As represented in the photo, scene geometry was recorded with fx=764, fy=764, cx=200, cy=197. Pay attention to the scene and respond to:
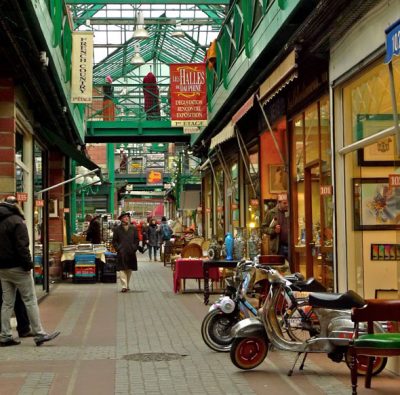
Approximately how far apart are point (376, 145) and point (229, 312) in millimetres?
2624

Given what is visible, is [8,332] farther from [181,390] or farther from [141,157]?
[141,157]

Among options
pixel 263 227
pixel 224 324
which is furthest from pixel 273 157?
pixel 224 324

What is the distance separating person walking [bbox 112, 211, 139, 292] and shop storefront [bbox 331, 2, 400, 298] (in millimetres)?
8101

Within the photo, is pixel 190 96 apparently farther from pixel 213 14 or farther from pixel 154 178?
pixel 154 178

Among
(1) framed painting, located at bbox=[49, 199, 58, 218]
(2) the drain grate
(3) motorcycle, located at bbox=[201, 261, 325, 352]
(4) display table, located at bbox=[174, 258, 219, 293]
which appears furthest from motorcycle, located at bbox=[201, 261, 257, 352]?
(1) framed painting, located at bbox=[49, 199, 58, 218]

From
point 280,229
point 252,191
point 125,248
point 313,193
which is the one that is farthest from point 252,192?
point 313,193

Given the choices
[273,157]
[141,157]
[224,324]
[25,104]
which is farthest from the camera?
[141,157]

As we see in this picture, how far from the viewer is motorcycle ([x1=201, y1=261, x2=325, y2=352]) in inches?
344

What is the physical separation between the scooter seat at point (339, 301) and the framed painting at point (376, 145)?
194cm

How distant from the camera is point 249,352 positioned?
7766 mm

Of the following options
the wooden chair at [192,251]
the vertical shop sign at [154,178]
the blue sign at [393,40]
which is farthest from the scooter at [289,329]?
the vertical shop sign at [154,178]

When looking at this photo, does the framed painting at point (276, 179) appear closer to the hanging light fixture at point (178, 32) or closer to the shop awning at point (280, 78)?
the shop awning at point (280, 78)

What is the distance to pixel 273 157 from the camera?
16.1m

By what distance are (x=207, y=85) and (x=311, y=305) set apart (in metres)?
15.1
